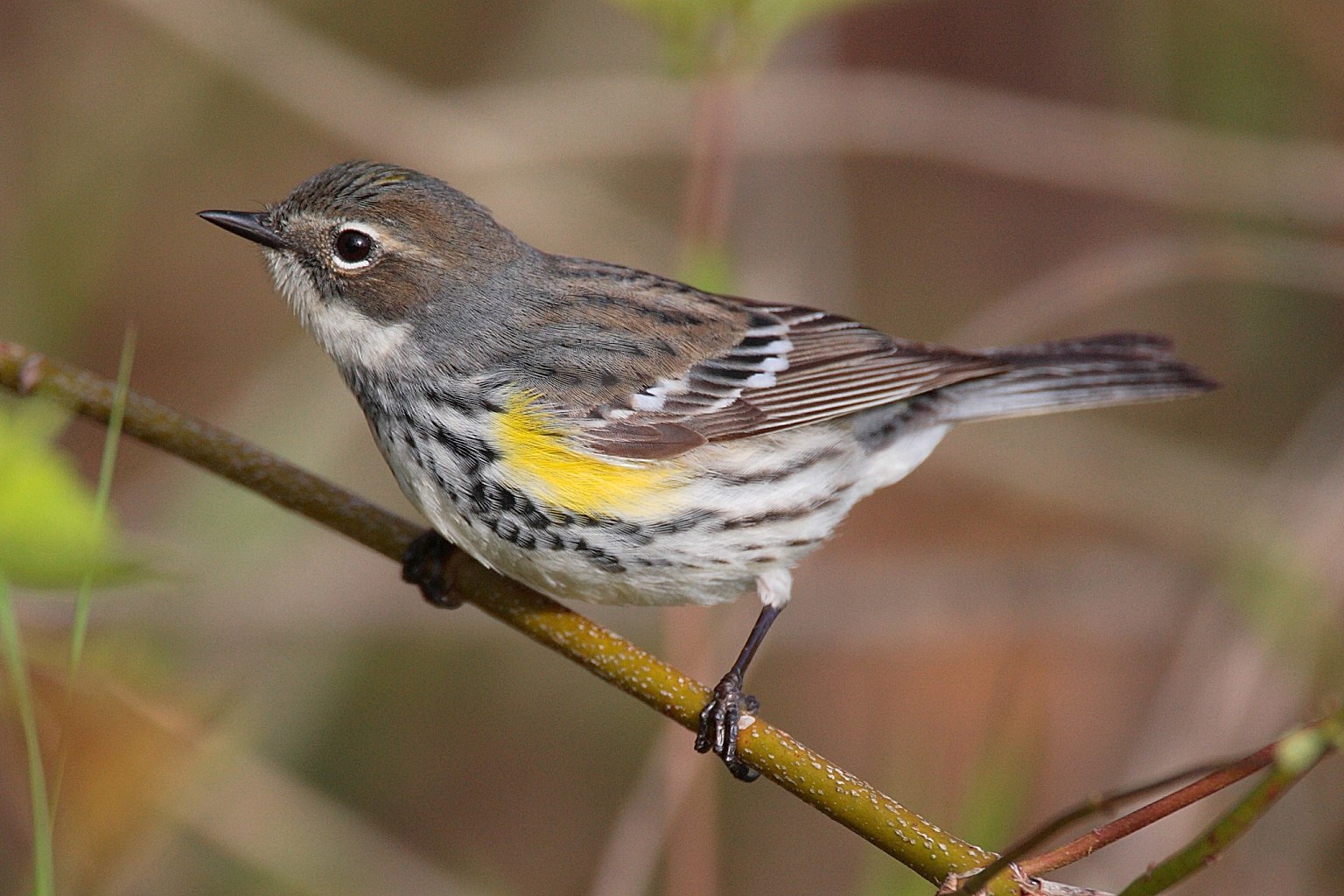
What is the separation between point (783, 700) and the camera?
7.34m

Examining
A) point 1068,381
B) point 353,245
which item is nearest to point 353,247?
point 353,245

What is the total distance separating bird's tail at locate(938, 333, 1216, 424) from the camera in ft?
15.9

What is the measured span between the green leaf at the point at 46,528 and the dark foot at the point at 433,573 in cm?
192

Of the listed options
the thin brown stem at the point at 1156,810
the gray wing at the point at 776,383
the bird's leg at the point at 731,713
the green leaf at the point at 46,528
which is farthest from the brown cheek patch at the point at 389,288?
the thin brown stem at the point at 1156,810

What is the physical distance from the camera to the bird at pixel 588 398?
149 inches

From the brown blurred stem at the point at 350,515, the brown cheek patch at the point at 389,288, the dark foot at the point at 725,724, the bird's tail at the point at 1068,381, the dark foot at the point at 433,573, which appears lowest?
the dark foot at the point at 433,573

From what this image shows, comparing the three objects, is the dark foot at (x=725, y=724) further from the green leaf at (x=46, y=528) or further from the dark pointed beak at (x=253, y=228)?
the dark pointed beak at (x=253, y=228)

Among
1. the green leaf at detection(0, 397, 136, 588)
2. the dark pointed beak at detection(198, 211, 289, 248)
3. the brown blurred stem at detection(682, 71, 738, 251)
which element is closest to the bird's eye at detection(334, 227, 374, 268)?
the dark pointed beak at detection(198, 211, 289, 248)

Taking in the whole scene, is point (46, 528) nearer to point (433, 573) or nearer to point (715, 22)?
point (433, 573)

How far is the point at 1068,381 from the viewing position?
4.90m

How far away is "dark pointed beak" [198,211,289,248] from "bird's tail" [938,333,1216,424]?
7.60 feet

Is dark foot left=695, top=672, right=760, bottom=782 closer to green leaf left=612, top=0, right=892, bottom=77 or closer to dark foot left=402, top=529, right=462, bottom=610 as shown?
dark foot left=402, top=529, right=462, bottom=610

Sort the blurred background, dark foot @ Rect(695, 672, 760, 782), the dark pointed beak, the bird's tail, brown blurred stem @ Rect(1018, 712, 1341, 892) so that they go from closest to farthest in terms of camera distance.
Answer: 1. brown blurred stem @ Rect(1018, 712, 1341, 892)
2. dark foot @ Rect(695, 672, 760, 782)
3. the dark pointed beak
4. the bird's tail
5. the blurred background

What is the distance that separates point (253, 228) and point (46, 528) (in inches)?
84.5
